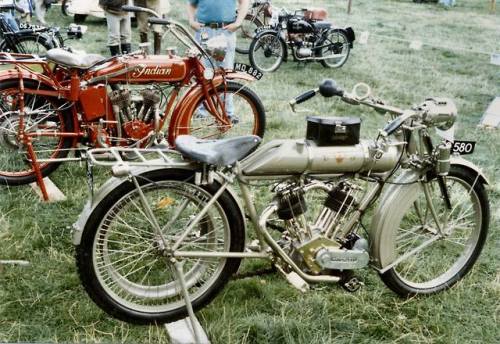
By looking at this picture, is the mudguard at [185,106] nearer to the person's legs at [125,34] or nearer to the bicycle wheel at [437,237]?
the bicycle wheel at [437,237]

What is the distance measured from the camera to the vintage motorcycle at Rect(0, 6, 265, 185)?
4.04 metres

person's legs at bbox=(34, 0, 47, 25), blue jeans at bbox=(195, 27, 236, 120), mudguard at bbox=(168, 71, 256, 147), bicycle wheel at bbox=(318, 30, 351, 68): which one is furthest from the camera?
person's legs at bbox=(34, 0, 47, 25)

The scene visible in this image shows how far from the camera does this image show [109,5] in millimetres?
6699

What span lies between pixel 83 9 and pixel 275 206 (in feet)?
31.6

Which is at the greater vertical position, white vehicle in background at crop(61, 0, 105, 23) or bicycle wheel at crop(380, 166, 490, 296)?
white vehicle in background at crop(61, 0, 105, 23)

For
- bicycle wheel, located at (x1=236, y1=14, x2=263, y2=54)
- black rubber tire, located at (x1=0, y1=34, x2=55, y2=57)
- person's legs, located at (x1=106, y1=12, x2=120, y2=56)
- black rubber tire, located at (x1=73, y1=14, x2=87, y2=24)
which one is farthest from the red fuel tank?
black rubber tire, located at (x1=73, y1=14, x2=87, y2=24)

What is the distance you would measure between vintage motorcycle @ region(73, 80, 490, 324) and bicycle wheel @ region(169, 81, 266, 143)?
5.37ft

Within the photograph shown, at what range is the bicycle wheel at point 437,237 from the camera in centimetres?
302

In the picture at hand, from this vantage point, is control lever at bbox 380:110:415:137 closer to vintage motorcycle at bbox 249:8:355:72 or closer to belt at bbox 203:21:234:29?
belt at bbox 203:21:234:29

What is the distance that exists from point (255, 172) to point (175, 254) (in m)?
0.53

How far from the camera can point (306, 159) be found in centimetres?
260

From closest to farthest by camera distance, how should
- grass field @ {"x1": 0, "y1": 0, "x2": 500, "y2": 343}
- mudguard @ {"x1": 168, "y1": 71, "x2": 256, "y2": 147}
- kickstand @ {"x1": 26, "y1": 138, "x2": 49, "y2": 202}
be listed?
grass field @ {"x1": 0, "y1": 0, "x2": 500, "y2": 343} < kickstand @ {"x1": 26, "y1": 138, "x2": 49, "y2": 202} < mudguard @ {"x1": 168, "y1": 71, "x2": 256, "y2": 147}

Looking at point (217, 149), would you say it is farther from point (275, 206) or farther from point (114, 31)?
point (114, 31)

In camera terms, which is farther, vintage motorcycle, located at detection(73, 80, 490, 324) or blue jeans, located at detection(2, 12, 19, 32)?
blue jeans, located at detection(2, 12, 19, 32)
